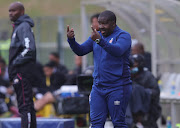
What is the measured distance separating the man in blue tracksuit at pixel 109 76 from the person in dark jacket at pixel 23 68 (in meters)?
1.20

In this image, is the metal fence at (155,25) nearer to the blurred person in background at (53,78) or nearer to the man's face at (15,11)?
the blurred person in background at (53,78)

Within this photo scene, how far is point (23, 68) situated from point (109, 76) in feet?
5.50

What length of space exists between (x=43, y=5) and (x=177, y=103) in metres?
11.2

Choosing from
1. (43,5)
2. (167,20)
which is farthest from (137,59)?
(43,5)

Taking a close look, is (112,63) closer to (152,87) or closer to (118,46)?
(118,46)

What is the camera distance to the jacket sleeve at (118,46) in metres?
5.93

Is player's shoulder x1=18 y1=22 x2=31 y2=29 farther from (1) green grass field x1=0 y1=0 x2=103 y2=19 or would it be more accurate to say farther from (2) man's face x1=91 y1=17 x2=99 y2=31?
(1) green grass field x1=0 y1=0 x2=103 y2=19

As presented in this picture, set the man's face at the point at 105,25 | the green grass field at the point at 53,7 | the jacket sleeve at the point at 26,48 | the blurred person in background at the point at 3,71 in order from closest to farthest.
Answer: the man's face at the point at 105,25
the jacket sleeve at the point at 26,48
the blurred person in background at the point at 3,71
the green grass field at the point at 53,7

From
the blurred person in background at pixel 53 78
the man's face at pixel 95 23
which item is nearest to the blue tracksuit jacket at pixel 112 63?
the man's face at pixel 95 23

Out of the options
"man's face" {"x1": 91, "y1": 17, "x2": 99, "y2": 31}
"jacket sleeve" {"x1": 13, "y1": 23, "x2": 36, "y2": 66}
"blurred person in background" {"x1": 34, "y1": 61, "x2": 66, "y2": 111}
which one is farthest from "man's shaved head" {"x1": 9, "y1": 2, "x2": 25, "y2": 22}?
"blurred person in background" {"x1": 34, "y1": 61, "x2": 66, "y2": 111}

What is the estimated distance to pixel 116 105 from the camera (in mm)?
6328

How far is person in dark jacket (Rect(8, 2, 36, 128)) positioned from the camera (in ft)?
24.4

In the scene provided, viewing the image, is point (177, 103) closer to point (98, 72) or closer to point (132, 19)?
point (132, 19)

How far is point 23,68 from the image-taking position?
7500 millimetres
